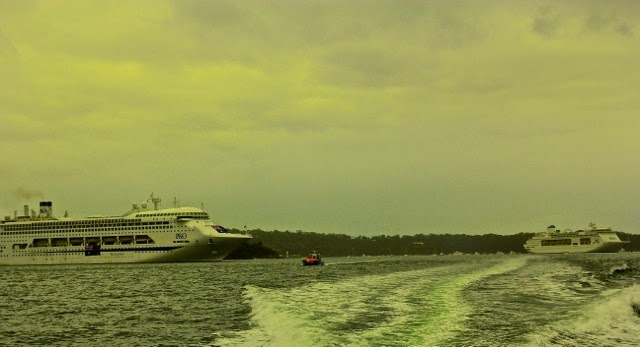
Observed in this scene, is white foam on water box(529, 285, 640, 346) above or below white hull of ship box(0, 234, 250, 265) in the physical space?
below

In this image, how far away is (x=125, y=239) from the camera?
14512 cm

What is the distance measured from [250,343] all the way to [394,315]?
27.0 ft

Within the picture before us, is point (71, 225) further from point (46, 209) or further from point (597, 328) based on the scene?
point (597, 328)

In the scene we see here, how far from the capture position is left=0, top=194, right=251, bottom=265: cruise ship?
467 feet

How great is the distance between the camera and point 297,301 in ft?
130

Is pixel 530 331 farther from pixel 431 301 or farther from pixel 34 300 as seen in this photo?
pixel 34 300

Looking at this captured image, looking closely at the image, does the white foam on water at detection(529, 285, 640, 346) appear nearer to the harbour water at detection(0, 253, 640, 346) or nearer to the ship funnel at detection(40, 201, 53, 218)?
the harbour water at detection(0, 253, 640, 346)

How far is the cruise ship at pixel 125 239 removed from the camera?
467 ft

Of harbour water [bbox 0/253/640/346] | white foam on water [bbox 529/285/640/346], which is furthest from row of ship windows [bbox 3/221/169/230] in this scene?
white foam on water [bbox 529/285/640/346]

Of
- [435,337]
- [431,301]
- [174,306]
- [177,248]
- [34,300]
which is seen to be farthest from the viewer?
[177,248]

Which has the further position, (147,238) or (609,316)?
(147,238)

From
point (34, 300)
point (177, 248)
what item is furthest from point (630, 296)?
point (177, 248)

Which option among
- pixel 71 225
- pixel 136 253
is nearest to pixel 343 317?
pixel 136 253

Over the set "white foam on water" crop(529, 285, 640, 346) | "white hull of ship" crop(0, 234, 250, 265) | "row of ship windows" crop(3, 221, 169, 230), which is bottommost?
"white foam on water" crop(529, 285, 640, 346)
